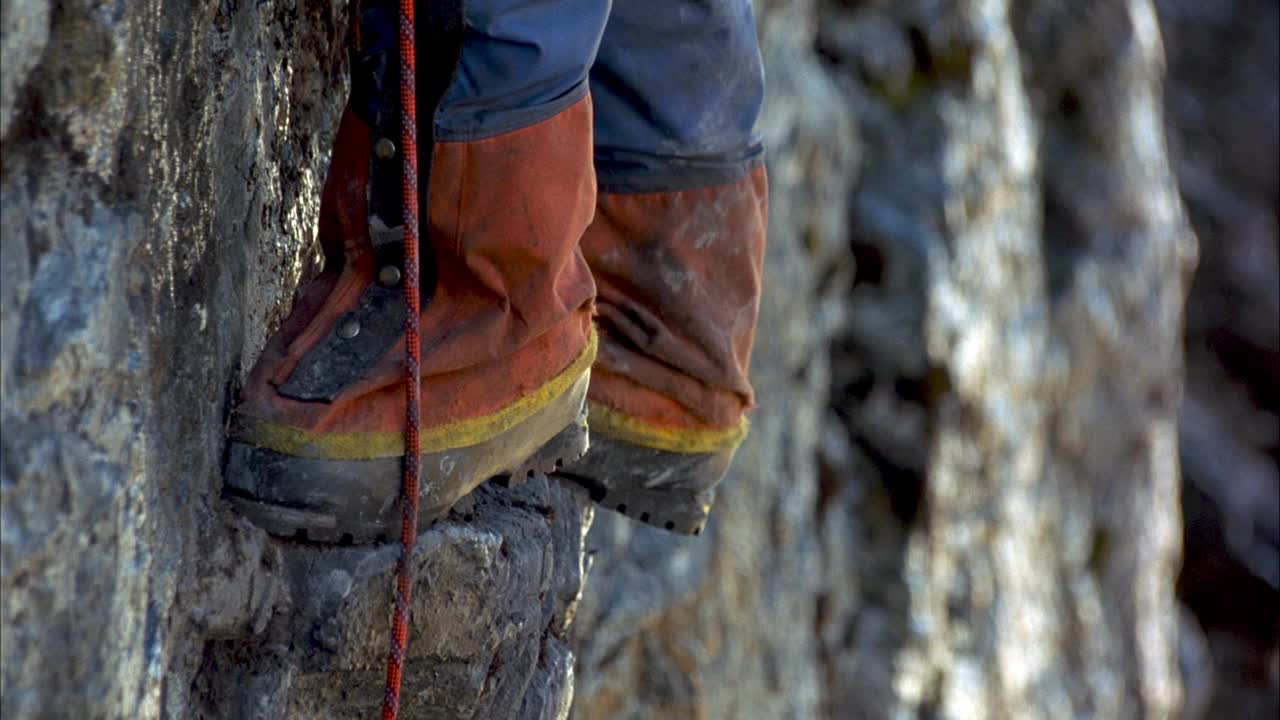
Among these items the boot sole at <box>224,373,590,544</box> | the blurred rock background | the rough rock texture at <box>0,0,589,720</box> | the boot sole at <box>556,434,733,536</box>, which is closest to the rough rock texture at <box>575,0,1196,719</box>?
the blurred rock background

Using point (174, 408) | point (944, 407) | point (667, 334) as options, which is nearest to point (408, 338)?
point (174, 408)

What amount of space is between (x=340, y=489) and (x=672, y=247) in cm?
53

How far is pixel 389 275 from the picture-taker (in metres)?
1.25

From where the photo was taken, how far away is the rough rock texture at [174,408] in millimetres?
991

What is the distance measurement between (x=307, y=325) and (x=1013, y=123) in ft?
11.0

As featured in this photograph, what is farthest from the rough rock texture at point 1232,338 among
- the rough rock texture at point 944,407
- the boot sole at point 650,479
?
the boot sole at point 650,479

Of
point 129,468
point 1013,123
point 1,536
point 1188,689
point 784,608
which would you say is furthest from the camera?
point 1188,689

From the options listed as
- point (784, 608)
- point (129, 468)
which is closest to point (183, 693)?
point (129, 468)

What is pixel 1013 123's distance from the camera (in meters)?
4.34

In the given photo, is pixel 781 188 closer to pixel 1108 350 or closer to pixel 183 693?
pixel 1108 350

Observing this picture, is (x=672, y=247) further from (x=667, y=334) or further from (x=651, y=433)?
(x=651, y=433)

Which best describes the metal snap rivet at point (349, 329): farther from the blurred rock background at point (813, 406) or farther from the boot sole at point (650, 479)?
the boot sole at point (650, 479)

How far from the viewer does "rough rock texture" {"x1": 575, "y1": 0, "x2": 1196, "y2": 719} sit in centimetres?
334

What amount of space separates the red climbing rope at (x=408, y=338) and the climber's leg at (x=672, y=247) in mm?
396
